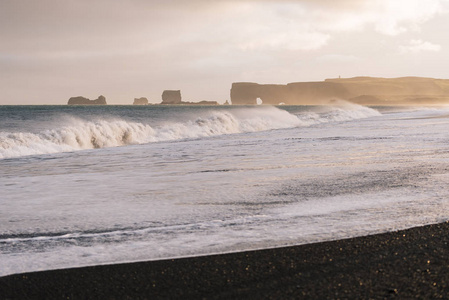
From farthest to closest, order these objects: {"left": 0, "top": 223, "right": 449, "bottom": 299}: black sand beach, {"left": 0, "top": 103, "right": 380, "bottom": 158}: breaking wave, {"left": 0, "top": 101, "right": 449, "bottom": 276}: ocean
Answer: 1. {"left": 0, "top": 103, "right": 380, "bottom": 158}: breaking wave
2. {"left": 0, "top": 101, "right": 449, "bottom": 276}: ocean
3. {"left": 0, "top": 223, "right": 449, "bottom": 299}: black sand beach

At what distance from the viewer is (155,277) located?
3.26 metres

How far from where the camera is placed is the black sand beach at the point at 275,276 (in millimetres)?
2855

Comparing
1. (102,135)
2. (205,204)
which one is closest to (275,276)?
(205,204)

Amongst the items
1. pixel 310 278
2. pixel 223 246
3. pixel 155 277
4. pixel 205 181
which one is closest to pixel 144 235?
pixel 223 246

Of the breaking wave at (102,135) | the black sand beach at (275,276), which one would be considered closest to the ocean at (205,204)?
the black sand beach at (275,276)

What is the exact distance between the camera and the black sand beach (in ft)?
9.37

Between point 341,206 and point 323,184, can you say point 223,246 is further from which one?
point 323,184

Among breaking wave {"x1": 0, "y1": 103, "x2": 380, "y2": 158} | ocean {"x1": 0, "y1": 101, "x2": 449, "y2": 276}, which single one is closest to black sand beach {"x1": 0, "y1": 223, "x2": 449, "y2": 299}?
ocean {"x1": 0, "y1": 101, "x2": 449, "y2": 276}

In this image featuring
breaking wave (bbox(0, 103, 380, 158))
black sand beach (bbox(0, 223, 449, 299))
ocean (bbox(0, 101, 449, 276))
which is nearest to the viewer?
black sand beach (bbox(0, 223, 449, 299))

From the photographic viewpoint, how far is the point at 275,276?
10.4 feet

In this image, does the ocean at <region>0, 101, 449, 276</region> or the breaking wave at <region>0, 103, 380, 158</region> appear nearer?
the ocean at <region>0, 101, 449, 276</region>

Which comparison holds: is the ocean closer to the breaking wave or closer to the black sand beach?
the black sand beach

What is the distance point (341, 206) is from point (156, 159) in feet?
24.7

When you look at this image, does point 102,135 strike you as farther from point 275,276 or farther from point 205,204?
point 275,276
